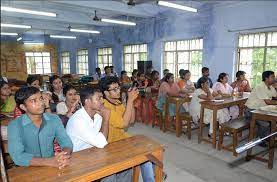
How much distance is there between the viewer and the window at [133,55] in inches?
374

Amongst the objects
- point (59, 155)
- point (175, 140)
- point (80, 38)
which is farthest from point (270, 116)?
point (80, 38)

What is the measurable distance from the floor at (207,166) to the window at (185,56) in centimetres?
389

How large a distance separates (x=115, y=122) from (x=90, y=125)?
0.39m

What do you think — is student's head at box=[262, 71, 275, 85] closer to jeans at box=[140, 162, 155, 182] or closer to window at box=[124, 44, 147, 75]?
jeans at box=[140, 162, 155, 182]

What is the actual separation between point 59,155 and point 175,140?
316 centimetres

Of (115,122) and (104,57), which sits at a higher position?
(104,57)

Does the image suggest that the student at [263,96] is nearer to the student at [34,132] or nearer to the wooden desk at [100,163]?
the wooden desk at [100,163]

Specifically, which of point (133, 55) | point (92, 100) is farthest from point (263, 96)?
point (133, 55)

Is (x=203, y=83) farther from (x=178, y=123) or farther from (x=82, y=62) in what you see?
(x=82, y=62)

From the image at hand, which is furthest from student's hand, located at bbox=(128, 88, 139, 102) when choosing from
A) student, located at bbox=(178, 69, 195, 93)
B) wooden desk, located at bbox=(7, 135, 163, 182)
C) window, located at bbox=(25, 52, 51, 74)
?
window, located at bbox=(25, 52, 51, 74)

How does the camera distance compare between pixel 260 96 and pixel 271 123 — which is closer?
pixel 271 123

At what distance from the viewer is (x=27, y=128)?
65.5 inches

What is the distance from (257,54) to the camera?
5.99 m

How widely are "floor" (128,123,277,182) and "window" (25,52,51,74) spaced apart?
13.3 m
